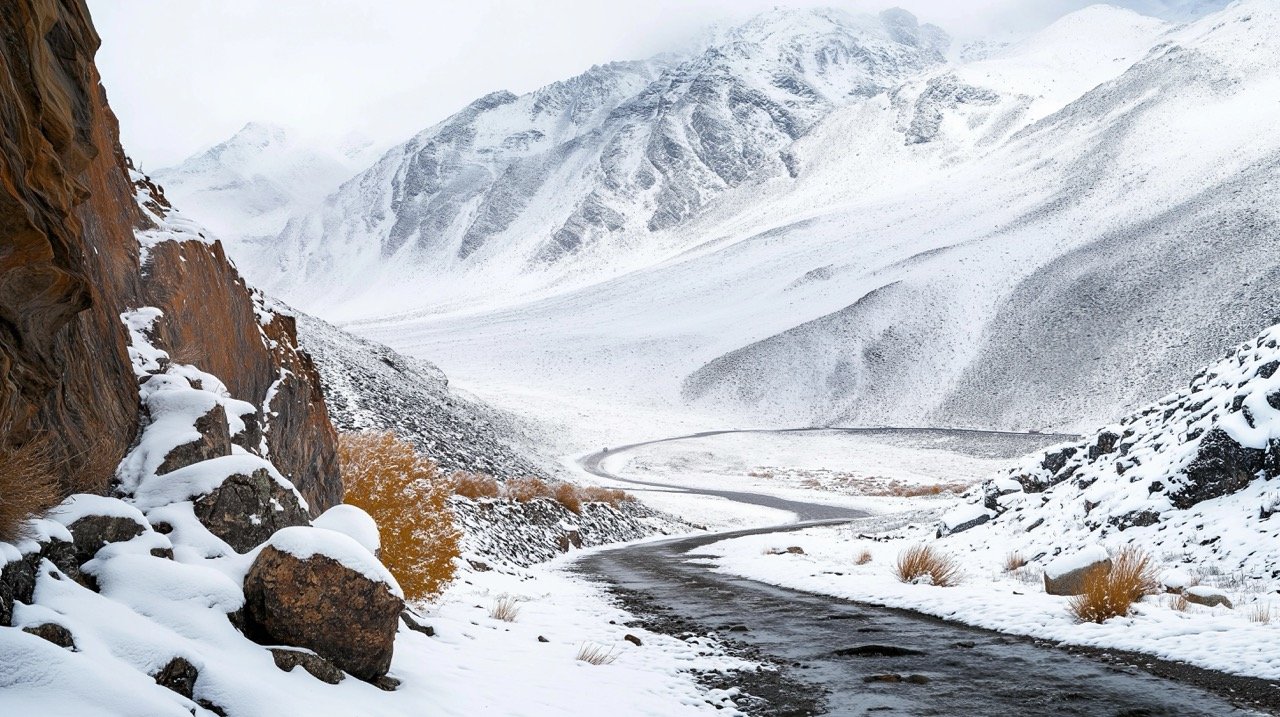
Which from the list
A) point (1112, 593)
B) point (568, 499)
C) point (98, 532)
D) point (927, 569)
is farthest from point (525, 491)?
point (98, 532)

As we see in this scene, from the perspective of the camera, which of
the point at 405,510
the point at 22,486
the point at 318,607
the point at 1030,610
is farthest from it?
the point at 405,510

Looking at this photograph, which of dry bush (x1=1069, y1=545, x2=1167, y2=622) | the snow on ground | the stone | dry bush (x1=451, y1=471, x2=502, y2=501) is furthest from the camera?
dry bush (x1=451, y1=471, x2=502, y2=501)

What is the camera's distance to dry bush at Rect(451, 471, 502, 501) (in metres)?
20.4

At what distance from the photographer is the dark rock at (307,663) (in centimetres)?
478

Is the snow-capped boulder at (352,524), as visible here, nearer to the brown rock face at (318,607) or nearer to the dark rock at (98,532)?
the brown rock face at (318,607)

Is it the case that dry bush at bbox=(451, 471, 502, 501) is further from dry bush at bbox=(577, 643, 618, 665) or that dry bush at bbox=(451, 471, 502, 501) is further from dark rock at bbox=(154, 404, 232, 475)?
dark rock at bbox=(154, 404, 232, 475)

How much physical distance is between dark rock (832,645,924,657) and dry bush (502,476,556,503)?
49.6 feet

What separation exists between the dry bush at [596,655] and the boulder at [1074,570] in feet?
20.1

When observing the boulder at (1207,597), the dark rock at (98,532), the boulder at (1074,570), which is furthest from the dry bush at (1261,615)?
the dark rock at (98,532)

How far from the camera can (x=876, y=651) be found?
8484 millimetres

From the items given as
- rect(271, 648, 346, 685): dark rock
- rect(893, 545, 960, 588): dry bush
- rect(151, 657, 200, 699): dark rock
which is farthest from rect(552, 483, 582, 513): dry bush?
rect(151, 657, 200, 699): dark rock

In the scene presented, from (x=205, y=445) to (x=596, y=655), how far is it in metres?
4.39

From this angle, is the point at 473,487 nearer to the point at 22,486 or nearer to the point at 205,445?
the point at 205,445

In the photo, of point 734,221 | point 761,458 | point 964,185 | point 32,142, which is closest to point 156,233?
point 32,142
